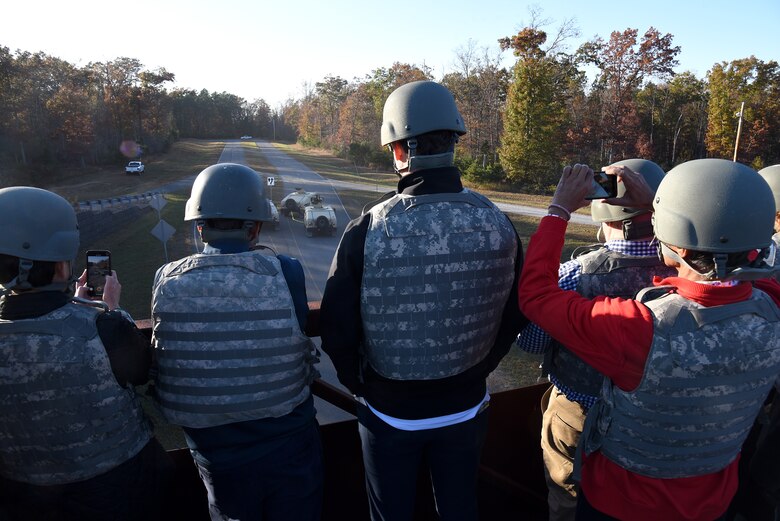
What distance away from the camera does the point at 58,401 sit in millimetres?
1902

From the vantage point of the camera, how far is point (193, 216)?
7.77ft

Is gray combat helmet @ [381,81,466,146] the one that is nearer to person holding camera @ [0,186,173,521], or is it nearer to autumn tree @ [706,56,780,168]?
person holding camera @ [0,186,173,521]

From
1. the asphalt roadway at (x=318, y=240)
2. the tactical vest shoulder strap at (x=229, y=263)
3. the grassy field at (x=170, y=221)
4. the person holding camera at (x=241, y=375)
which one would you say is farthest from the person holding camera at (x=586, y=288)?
the grassy field at (x=170, y=221)

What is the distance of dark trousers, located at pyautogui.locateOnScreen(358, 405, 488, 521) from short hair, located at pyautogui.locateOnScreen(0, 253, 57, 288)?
1384mm

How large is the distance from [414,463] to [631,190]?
150 cm

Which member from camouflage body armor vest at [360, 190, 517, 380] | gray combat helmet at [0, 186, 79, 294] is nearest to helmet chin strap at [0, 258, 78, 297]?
gray combat helmet at [0, 186, 79, 294]

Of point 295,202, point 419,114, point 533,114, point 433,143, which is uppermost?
Result: point 533,114

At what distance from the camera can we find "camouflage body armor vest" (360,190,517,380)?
207cm

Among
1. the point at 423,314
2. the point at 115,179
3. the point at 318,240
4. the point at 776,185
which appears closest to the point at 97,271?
the point at 423,314

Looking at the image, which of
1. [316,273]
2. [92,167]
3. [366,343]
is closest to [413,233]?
[366,343]

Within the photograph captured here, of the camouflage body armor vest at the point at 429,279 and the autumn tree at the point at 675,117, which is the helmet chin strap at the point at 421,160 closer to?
the camouflage body armor vest at the point at 429,279

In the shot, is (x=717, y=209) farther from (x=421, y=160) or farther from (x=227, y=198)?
(x=227, y=198)

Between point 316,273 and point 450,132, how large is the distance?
14.8 metres

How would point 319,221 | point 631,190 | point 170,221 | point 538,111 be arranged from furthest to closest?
1. point 538,111
2. point 170,221
3. point 319,221
4. point 631,190
